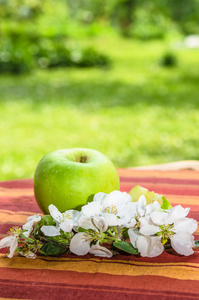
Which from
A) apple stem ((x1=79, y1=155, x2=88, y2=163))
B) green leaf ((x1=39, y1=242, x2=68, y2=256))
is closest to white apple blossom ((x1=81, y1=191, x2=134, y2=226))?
green leaf ((x1=39, y1=242, x2=68, y2=256))

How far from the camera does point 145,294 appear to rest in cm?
99

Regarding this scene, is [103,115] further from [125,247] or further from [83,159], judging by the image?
[125,247]

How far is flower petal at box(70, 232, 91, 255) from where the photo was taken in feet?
3.58

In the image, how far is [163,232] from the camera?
1.09 meters

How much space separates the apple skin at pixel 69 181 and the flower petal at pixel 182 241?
346mm

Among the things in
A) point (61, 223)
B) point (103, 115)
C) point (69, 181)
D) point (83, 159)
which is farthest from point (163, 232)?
point (103, 115)

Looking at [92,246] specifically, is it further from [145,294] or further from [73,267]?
[145,294]

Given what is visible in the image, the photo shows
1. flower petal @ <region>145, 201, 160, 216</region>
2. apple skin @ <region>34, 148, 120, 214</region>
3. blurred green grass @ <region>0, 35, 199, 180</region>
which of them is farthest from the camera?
blurred green grass @ <region>0, 35, 199, 180</region>

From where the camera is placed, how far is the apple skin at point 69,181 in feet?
4.41

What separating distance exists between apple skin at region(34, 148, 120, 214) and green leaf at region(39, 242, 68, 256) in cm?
24

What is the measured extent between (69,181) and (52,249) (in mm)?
280

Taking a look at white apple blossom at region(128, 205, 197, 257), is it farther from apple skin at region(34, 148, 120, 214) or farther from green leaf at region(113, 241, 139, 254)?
apple skin at region(34, 148, 120, 214)

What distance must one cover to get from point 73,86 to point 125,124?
362 cm

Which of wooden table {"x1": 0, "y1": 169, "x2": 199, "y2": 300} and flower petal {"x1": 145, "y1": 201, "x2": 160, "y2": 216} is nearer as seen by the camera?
wooden table {"x1": 0, "y1": 169, "x2": 199, "y2": 300}
